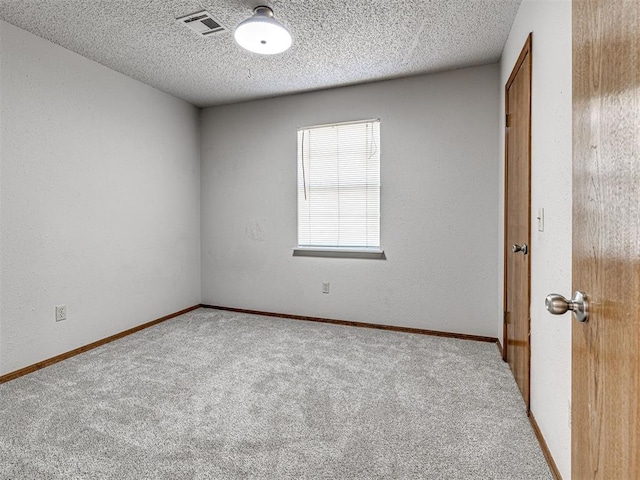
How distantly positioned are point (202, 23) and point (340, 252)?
2.34 meters

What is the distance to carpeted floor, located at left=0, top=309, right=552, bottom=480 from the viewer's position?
1623 millimetres

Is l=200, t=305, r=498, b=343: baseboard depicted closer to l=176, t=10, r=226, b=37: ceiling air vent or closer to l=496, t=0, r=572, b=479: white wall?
l=496, t=0, r=572, b=479: white wall

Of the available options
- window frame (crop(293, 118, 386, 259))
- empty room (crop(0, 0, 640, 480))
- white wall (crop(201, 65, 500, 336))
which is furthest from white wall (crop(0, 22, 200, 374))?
window frame (crop(293, 118, 386, 259))

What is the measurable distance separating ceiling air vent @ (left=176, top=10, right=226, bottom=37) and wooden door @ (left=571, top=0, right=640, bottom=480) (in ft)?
7.42

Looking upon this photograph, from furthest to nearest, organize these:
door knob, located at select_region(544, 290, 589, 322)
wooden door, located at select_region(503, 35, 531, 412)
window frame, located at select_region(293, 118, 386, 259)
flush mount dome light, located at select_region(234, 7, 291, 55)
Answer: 1. window frame, located at select_region(293, 118, 386, 259)
2. flush mount dome light, located at select_region(234, 7, 291, 55)
3. wooden door, located at select_region(503, 35, 531, 412)
4. door knob, located at select_region(544, 290, 589, 322)

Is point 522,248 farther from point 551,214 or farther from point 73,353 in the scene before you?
point 73,353

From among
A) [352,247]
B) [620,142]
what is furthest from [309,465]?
[352,247]

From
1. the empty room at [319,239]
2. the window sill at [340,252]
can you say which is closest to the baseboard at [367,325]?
the empty room at [319,239]

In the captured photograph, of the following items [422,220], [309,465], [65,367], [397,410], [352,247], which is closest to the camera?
[309,465]

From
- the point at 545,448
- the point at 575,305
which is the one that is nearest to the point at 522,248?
the point at 545,448

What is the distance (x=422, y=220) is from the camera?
3.51m

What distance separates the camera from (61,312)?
2904 millimetres

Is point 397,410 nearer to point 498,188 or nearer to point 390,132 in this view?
point 498,188

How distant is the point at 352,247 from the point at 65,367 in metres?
2.64
